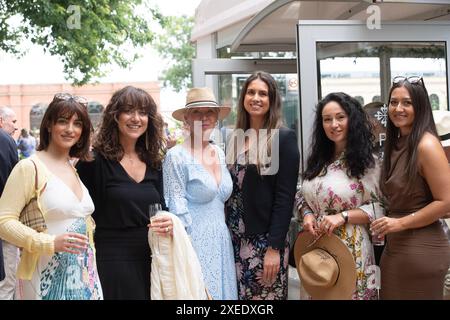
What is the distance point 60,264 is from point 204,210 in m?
0.93

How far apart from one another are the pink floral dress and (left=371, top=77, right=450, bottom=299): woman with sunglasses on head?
0.09 m

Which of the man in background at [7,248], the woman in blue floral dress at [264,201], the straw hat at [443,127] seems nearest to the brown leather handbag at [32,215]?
the woman in blue floral dress at [264,201]

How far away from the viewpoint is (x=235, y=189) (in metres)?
3.65

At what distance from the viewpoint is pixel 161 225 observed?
9.93 feet

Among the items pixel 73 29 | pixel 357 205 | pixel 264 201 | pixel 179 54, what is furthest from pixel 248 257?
pixel 179 54

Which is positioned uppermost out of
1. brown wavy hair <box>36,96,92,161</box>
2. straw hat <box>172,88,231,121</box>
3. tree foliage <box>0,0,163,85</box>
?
tree foliage <box>0,0,163,85</box>

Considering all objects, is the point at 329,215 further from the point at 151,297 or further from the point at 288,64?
the point at 288,64

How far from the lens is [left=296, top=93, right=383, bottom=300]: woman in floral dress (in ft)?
11.2

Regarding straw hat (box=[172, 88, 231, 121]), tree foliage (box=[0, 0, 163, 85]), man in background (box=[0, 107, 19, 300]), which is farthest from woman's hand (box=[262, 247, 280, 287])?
tree foliage (box=[0, 0, 163, 85])

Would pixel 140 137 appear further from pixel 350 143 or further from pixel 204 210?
pixel 350 143

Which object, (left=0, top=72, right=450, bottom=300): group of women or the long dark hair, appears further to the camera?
the long dark hair

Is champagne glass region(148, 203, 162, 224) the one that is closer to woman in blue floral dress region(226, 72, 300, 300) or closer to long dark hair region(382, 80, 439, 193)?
woman in blue floral dress region(226, 72, 300, 300)

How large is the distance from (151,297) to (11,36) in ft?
31.2
